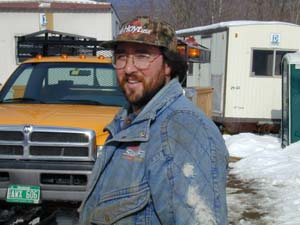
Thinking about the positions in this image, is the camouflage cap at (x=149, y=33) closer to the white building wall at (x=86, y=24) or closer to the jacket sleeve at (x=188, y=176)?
the jacket sleeve at (x=188, y=176)

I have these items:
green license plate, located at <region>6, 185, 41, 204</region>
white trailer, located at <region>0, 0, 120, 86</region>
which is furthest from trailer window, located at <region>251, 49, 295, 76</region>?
green license plate, located at <region>6, 185, 41, 204</region>

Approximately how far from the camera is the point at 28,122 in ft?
16.1

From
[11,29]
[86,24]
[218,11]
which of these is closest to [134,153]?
[86,24]

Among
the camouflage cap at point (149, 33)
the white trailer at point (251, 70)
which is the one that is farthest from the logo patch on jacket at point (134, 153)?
the white trailer at point (251, 70)

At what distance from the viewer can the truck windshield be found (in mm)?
5992

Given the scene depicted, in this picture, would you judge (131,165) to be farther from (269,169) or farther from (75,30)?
(75,30)

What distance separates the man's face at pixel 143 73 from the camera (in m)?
1.97

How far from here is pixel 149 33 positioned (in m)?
1.93

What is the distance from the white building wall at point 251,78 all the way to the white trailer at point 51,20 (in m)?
6.91

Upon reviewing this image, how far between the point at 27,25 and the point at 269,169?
41.8 ft

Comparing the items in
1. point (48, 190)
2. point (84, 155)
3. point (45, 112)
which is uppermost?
point (45, 112)

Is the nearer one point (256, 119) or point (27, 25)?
point (256, 119)

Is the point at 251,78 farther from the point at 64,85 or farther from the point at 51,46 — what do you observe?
the point at 64,85

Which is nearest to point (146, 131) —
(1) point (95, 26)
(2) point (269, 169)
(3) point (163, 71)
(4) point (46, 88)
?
(3) point (163, 71)
